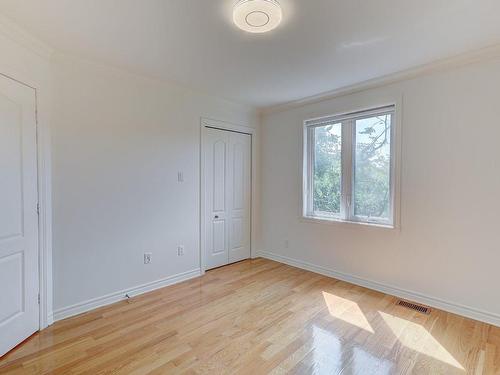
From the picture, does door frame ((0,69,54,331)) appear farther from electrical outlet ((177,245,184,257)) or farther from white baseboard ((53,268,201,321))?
electrical outlet ((177,245,184,257))

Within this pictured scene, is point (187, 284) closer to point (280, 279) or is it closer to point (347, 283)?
point (280, 279)

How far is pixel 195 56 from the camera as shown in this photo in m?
2.45

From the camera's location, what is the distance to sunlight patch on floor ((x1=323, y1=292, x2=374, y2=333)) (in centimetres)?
234

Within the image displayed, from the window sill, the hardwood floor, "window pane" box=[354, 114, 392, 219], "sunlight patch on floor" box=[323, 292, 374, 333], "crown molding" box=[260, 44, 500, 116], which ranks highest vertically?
"crown molding" box=[260, 44, 500, 116]

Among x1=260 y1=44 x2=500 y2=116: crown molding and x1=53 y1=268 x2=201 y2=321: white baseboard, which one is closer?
x1=260 y1=44 x2=500 y2=116: crown molding

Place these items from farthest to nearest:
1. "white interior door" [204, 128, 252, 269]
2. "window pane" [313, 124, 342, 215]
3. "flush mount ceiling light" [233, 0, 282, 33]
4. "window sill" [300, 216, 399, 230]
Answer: "white interior door" [204, 128, 252, 269] < "window pane" [313, 124, 342, 215] < "window sill" [300, 216, 399, 230] < "flush mount ceiling light" [233, 0, 282, 33]

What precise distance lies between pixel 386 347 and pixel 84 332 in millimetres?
2460

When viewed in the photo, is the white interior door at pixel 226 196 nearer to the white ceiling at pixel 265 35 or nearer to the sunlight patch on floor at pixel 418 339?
the white ceiling at pixel 265 35

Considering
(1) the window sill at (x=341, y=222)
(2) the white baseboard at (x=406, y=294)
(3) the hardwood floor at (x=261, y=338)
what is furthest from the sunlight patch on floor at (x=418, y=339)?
(1) the window sill at (x=341, y=222)

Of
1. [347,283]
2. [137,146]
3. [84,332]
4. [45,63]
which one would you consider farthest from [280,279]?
[45,63]

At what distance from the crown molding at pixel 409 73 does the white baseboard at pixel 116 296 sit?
9.25 ft

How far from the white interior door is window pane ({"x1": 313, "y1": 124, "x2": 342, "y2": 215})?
3.58 feet

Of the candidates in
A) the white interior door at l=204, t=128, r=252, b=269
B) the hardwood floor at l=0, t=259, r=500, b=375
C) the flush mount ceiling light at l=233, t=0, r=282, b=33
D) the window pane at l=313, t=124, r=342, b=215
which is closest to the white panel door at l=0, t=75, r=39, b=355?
the hardwood floor at l=0, t=259, r=500, b=375

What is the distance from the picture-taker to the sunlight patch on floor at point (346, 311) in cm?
234
